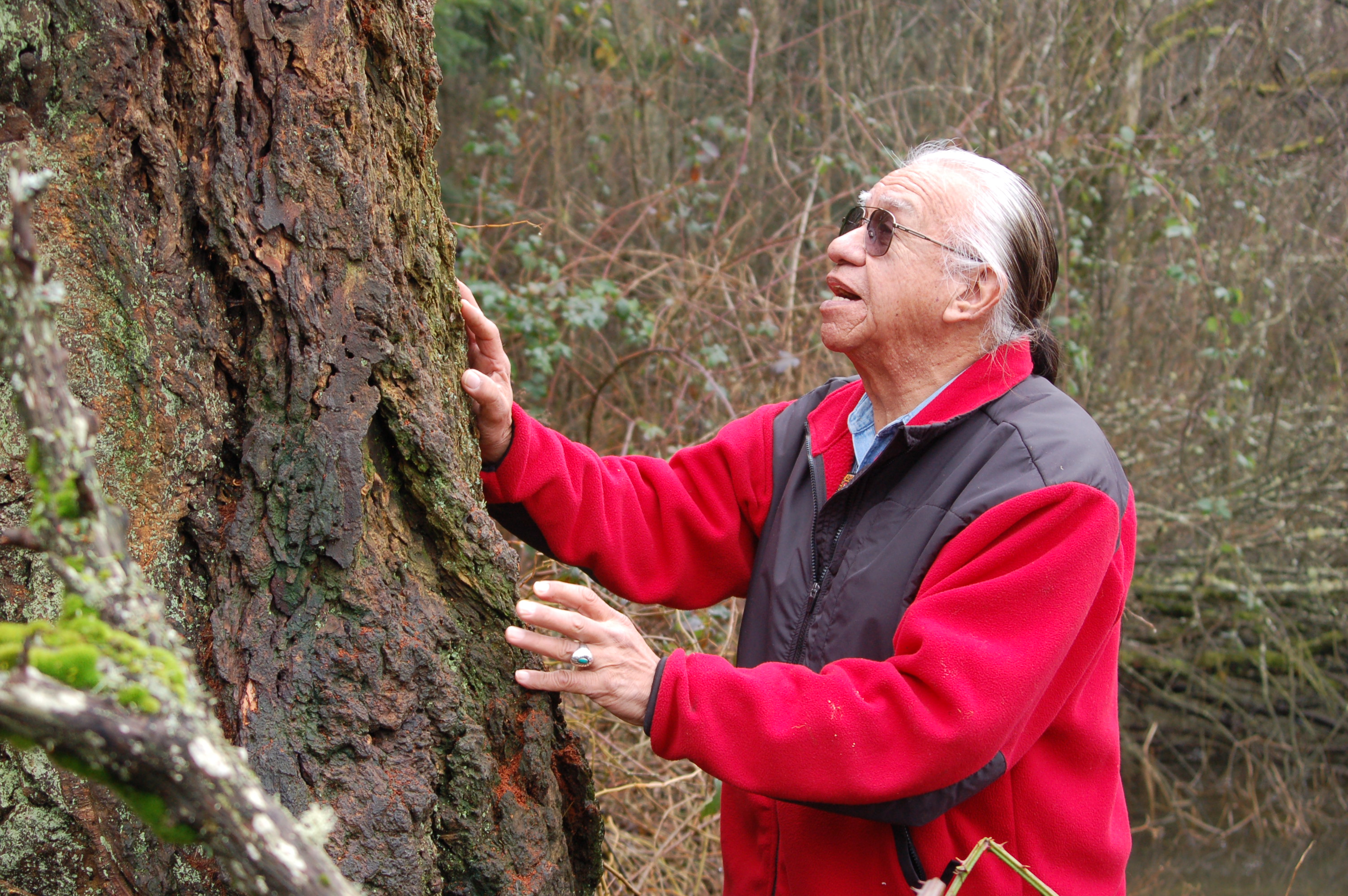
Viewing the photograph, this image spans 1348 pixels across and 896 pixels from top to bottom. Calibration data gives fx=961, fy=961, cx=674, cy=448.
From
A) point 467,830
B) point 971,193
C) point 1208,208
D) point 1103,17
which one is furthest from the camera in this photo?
point 1208,208

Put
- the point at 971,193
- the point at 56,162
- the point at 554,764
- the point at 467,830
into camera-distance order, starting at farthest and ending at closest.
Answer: the point at 971,193, the point at 554,764, the point at 467,830, the point at 56,162

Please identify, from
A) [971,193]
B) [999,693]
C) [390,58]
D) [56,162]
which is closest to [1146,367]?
[971,193]

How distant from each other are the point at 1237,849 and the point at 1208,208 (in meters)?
3.76

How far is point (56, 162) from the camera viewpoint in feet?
3.93

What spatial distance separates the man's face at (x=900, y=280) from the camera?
1.91 meters

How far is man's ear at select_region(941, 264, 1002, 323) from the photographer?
6.22 ft

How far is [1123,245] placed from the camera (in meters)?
5.77

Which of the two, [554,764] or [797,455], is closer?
[554,764]

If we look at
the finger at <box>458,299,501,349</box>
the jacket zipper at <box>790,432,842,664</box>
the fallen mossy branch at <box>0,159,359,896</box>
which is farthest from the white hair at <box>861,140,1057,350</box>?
the fallen mossy branch at <box>0,159,359,896</box>

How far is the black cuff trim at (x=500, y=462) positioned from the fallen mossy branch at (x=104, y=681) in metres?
1.04

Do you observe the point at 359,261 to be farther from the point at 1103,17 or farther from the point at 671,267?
the point at 1103,17

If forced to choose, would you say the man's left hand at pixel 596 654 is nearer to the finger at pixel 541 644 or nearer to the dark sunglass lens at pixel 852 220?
the finger at pixel 541 644

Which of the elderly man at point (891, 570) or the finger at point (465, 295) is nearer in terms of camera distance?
the elderly man at point (891, 570)

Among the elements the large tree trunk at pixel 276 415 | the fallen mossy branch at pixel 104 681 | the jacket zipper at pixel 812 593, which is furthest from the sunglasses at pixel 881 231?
the fallen mossy branch at pixel 104 681
